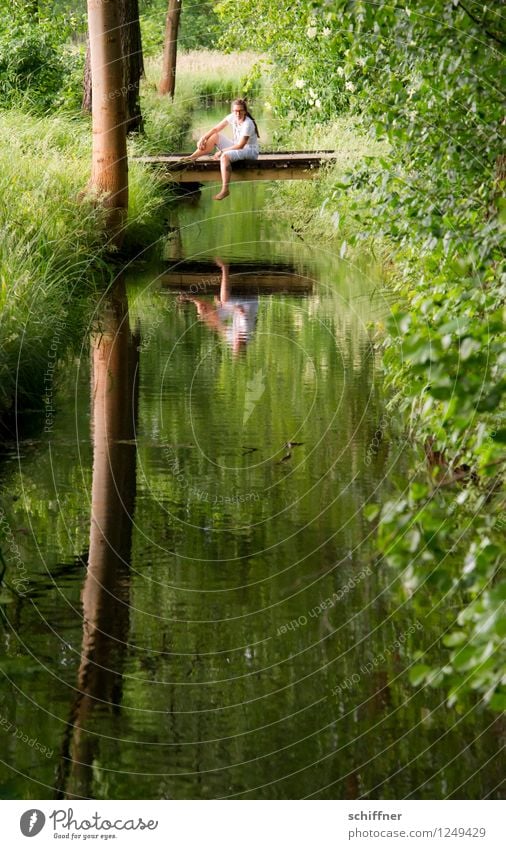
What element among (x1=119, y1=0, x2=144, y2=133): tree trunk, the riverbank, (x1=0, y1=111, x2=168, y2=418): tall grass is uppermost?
(x1=119, y1=0, x2=144, y2=133): tree trunk

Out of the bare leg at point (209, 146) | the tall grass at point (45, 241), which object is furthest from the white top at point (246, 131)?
the tall grass at point (45, 241)

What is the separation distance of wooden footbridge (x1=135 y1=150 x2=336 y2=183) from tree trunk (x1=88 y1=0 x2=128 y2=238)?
9.22ft

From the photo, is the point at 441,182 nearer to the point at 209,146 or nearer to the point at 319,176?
the point at 319,176

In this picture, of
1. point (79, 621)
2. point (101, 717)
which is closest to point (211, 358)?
point (79, 621)

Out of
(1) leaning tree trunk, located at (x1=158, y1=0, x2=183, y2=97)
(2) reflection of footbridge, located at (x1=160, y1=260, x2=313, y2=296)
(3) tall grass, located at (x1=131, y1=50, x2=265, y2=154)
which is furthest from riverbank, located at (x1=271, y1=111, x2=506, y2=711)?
(1) leaning tree trunk, located at (x1=158, y1=0, x2=183, y2=97)

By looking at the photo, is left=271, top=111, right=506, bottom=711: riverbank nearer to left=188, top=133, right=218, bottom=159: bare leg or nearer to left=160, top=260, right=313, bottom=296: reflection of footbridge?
left=160, top=260, right=313, bottom=296: reflection of footbridge

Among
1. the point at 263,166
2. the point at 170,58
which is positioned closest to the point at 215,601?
the point at 263,166

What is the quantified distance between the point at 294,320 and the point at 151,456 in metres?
3.94

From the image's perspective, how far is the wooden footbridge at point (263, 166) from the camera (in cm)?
1512

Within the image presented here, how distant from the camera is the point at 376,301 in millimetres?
10422

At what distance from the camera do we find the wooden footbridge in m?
15.1

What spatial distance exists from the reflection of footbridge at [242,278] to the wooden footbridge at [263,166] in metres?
1.89

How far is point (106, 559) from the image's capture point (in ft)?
16.2

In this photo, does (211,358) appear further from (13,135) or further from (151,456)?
(13,135)
